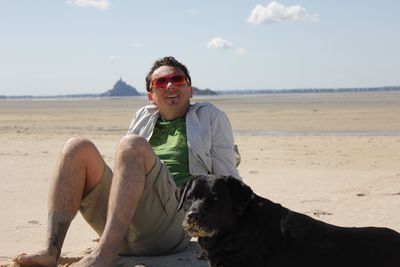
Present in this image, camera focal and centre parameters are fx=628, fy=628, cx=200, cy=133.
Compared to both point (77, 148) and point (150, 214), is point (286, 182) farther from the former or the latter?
point (77, 148)

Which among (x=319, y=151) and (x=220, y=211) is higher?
(x=220, y=211)

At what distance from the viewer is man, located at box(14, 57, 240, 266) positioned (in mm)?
4105

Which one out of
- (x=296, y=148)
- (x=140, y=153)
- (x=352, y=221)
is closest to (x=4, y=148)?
(x=296, y=148)

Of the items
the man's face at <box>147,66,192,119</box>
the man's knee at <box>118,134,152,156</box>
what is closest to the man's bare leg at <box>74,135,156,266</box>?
the man's knee at <box>118,134,152,156</box>

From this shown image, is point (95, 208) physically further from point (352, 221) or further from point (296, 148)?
point (296, 148)

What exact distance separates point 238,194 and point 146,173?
96cm

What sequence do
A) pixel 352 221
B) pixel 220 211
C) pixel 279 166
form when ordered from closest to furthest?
pixel 220 211 → pixel 352 221 → pixel 279 166

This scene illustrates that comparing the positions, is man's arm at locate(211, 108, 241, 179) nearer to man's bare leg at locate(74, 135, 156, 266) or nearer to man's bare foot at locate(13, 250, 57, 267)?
man's bare leg at locate(74, 135, 156, 266)

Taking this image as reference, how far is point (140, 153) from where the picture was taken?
4148mm

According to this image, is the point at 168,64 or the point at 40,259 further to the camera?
the point at 168,64

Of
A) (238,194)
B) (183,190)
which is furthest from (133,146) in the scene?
(238,194)

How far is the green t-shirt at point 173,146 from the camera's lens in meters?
4.72

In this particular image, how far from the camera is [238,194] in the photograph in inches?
137

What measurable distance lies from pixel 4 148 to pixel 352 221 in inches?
432
